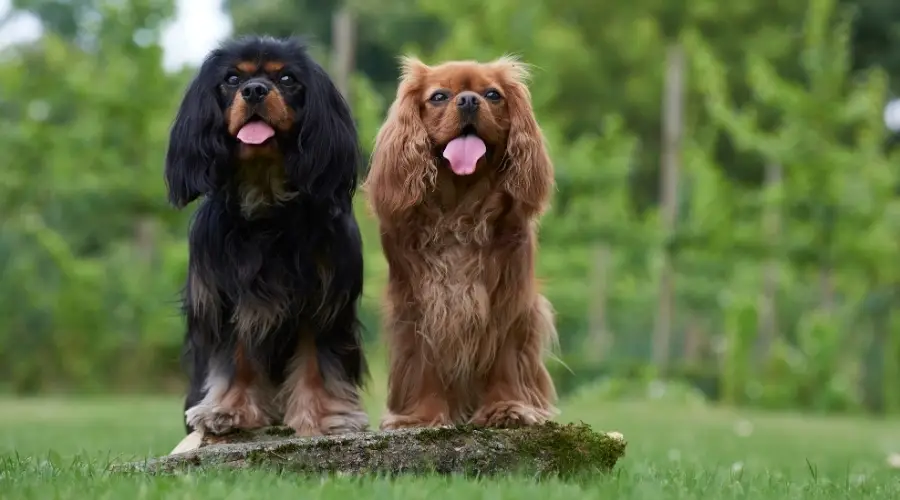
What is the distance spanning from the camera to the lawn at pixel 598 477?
12.7ft

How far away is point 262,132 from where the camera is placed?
496 cm

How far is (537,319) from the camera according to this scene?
5.32m

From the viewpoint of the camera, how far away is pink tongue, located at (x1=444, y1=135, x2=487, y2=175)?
4996 millimetres

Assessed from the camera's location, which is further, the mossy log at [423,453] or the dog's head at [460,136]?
the dog's head at [460,136]

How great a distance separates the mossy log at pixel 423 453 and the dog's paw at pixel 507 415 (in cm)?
35

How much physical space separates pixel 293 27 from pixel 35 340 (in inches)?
469

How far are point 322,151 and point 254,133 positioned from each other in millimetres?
313

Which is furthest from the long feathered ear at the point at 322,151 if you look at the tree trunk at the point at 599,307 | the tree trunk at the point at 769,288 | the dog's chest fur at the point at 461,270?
the tree trunk at the point at 599,307

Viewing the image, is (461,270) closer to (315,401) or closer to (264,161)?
(315,401)

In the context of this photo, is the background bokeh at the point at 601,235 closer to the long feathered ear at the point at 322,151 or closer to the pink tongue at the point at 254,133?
the long feathered ear at the point at 322,151

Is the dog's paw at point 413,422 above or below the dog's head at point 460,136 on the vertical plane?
below

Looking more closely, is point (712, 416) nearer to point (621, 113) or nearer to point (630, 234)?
point (630, 234)

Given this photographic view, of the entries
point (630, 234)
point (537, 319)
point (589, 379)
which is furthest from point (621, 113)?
point (537, 319)

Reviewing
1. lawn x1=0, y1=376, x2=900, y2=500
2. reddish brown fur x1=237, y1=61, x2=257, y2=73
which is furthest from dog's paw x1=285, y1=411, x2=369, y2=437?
reddish brown fur x1=237, y1=61, x2=257, y2=73
